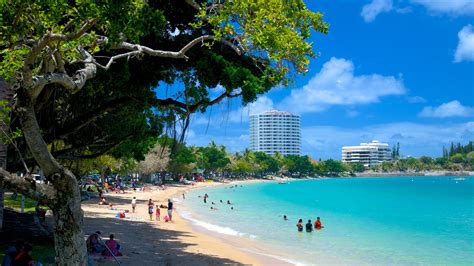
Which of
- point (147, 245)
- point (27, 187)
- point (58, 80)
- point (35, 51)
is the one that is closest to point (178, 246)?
point (147, 245)

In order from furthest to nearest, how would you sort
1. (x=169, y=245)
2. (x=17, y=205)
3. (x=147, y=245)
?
1. (x=17, y=205)
2. (x=169, y=245)
3. (x=147, y=245)

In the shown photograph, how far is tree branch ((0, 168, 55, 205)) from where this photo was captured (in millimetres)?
5543

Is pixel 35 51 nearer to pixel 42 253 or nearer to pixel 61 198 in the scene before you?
pixel 61 198

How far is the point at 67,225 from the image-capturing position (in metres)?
5.79

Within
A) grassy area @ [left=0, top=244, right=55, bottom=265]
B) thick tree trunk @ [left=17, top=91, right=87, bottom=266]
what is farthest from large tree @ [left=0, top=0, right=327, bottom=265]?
grassy area @ [left=0, top=244, right=55, bottom=265]

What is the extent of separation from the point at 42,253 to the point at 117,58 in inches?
244

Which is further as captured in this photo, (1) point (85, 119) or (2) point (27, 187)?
(1) point (85, 119)

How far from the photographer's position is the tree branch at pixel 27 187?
5543 mm

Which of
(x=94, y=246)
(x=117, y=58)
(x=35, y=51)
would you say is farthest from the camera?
(x=94, y=246)

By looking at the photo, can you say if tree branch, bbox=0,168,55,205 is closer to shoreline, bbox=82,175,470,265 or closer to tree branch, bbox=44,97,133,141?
tree branch, bbox=44,97,133,141

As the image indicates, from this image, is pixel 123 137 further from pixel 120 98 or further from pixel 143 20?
pixel 143 20

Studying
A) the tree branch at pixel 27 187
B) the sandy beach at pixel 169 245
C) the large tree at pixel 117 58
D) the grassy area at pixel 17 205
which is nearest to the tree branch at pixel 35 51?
the large tree at pixel 117 58

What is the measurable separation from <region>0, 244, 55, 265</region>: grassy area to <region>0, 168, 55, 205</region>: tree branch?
18.3 feet

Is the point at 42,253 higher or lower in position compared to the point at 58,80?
lower
